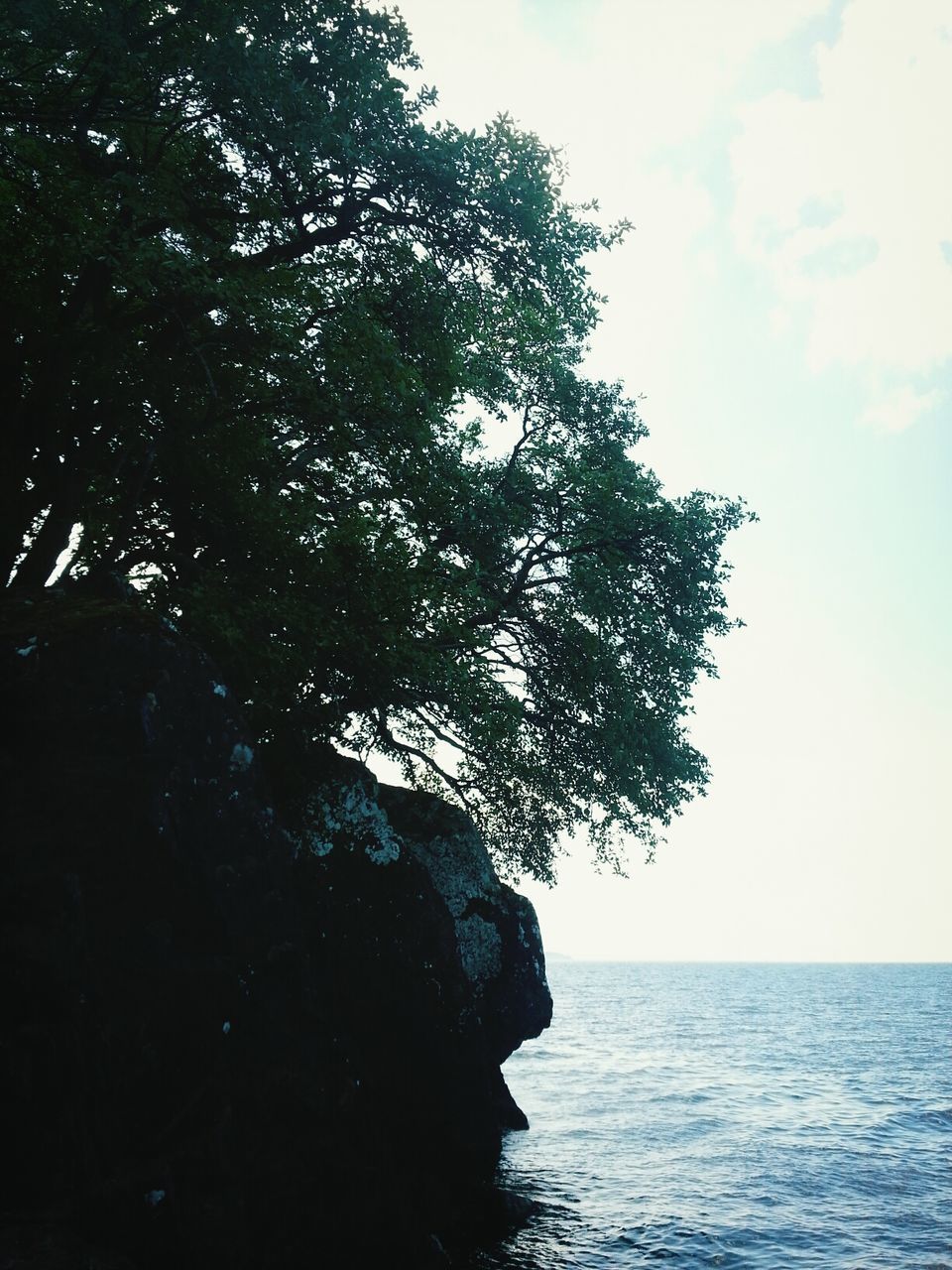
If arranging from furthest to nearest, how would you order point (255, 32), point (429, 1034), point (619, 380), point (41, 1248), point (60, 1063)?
1. point (619, 380)
2. point (429, 1034)
3. point (255, 32)
4. point (60, 1063)
5. point (41, 1248)

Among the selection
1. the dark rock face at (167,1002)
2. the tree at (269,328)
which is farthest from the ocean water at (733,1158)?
the tree at (269,328)

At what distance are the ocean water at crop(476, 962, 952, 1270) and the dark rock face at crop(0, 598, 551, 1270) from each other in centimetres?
325

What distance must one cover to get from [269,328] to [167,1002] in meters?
9.79

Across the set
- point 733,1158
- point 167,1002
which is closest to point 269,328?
point 167,1002

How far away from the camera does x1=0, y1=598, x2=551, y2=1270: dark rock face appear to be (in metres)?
7.72

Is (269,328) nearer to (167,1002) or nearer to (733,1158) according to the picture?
(167,1002)

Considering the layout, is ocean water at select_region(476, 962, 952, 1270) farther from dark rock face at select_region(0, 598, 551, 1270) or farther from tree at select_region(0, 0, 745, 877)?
tree at select_region(0, 0, 745, 877)

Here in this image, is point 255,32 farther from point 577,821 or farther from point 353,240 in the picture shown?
point 577,821

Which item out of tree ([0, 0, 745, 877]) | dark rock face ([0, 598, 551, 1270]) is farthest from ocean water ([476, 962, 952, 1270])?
tree ([0, 0, 745, 877])

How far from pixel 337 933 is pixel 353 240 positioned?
12862 millimetres

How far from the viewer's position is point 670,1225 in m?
13.1

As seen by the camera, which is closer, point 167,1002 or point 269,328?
point 167,1002

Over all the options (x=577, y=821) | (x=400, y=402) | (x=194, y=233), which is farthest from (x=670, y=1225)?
(x=194, y=233)

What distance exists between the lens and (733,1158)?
17.8 m
